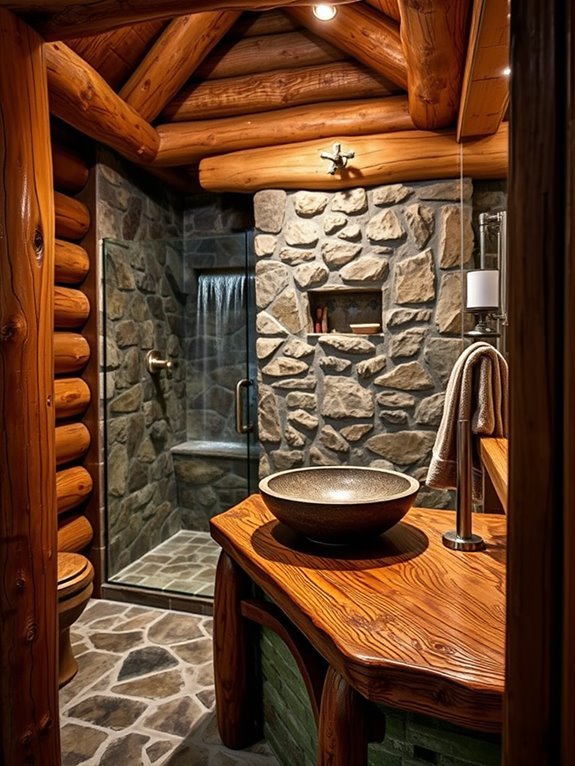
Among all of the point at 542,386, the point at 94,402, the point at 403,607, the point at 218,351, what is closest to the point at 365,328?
the point at 218,351

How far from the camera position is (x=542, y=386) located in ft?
2.23

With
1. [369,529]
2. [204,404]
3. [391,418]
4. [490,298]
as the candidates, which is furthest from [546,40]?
[204,404]

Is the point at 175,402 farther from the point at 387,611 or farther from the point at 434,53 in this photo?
the point at 387,611

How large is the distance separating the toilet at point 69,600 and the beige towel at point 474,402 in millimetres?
1603

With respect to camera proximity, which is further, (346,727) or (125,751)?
(125,751)

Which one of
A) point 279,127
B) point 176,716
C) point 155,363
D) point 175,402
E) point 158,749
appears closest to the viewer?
point 158,749

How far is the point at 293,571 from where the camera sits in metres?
1.37

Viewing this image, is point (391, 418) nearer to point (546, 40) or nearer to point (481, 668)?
point (481, 668)

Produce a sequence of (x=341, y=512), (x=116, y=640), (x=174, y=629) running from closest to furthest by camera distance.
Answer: (x=341, y=512), (x=116, y=640), (x=174, y=629)

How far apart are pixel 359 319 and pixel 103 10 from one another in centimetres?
219

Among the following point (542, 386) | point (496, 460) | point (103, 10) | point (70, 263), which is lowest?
point (496, 460)

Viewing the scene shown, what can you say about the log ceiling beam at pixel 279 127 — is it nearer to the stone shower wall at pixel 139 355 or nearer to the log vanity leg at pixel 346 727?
the stone shower wall at pixel 139 355

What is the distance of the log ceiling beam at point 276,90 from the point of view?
3.11 m

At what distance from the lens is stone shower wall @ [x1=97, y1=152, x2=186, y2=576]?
3.28m
